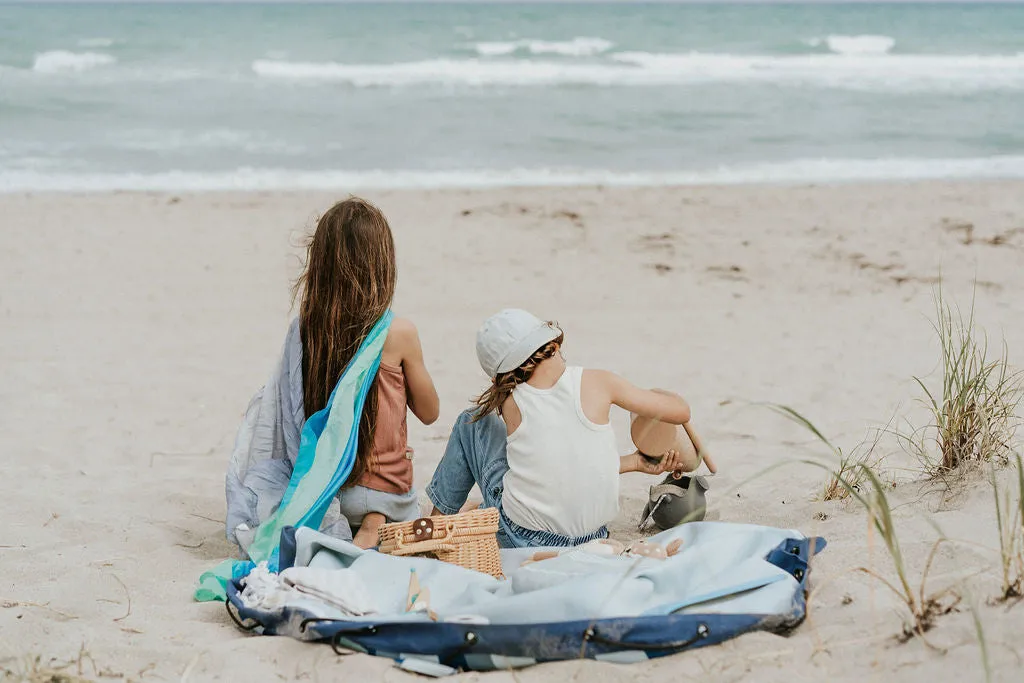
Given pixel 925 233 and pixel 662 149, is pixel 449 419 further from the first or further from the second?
pixel 662 149

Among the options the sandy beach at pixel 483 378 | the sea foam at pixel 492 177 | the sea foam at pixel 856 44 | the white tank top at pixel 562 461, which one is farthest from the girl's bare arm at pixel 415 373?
the sea foam at pixel 856 44

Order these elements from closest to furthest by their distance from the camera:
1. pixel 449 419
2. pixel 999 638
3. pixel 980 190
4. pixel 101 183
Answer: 1. pixel 999 638
2. pixel 449 419
3. pixel 980 190
4. pixel 101 183

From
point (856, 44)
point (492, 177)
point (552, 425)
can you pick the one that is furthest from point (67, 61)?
point (552, 425)

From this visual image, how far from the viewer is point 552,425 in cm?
320

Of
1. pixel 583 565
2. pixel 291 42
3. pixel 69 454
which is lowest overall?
pixel 69 454

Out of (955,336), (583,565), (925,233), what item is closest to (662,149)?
(925,233)

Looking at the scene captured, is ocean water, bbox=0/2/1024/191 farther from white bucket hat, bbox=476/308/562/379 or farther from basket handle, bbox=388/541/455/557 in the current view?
basket handle, bbox=388/541/455/557

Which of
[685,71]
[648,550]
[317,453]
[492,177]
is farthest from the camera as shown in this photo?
[685,71]

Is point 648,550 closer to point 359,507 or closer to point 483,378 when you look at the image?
point 359,507

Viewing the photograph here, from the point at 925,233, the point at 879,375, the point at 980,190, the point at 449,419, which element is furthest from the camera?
the point at 980,190

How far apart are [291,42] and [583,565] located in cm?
2628

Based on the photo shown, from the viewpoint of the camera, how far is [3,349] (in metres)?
5.91

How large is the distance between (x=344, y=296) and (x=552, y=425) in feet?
2.55

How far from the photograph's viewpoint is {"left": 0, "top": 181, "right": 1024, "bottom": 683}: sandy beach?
261 cm
